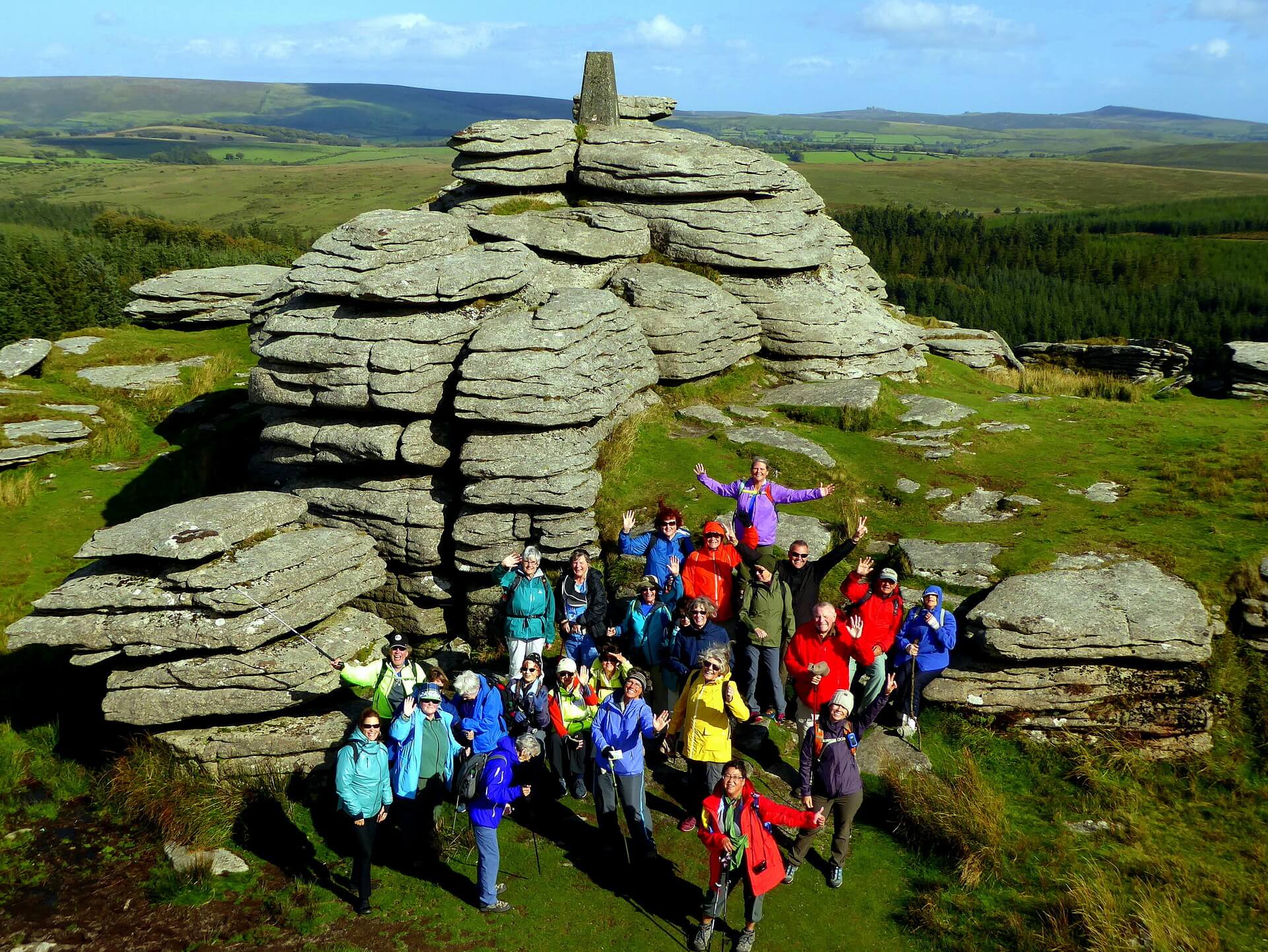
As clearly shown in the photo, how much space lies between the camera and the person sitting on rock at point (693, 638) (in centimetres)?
1144

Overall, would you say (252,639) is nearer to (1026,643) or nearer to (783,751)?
(783,751)

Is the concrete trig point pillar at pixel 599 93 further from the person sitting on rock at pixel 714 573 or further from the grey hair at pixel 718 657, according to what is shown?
the grey hair at pixel 718 657

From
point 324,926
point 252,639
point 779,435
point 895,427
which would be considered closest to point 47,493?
point 252,639

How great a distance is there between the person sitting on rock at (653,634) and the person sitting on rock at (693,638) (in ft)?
0.64

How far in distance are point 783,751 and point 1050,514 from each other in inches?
299

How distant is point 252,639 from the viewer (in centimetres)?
1388

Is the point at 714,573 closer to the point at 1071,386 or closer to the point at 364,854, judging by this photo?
the point at 364,854

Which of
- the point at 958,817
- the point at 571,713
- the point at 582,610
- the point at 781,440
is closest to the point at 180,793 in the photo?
the point at 571,713

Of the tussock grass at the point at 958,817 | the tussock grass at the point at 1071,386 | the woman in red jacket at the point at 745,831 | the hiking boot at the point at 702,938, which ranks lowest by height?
the hiking boot at the point at 702,938

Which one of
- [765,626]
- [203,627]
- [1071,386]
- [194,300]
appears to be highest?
[194,300]

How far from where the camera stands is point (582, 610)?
43.8 ft

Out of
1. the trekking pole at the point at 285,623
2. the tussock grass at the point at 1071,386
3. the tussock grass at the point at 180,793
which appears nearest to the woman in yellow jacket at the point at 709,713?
the tussock grass at the point at 180,793

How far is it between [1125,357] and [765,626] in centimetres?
2401

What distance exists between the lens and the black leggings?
402 inches
